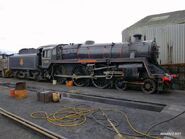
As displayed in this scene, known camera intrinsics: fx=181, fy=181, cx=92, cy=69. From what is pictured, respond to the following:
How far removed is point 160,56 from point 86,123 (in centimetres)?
867

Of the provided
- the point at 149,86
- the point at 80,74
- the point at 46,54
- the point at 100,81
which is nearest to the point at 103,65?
the point at 100,81

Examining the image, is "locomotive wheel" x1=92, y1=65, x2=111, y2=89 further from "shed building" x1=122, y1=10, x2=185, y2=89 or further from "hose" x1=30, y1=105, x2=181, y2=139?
"hose" x1=30, y1=105, x2=181, y2=139

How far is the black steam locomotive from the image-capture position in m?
9.48

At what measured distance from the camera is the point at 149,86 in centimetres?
938

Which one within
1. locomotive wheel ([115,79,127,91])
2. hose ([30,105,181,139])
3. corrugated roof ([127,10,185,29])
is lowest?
hose ([30,105,181,139])

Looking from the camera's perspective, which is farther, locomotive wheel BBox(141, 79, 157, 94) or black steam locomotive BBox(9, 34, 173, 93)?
black steam locomotive BBox(9, 34, 173, 93)

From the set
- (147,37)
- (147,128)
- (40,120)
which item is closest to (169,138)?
(147,128)

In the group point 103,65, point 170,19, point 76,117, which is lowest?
point 76,117

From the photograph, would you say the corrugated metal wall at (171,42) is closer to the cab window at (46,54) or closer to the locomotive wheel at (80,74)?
the locomotive wheel at (80,74)

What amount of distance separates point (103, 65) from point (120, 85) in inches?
64.3

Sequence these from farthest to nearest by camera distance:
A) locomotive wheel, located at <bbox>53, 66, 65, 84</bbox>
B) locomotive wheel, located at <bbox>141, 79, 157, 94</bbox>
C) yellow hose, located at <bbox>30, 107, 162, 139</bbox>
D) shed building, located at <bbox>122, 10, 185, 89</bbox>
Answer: locomotive wheel, located at <bbox>53, 66, 65, 84</bbox>, shed building, located at <bbox>122, 10, 185, 89</bbox>, locomotive wheel, located at <bbox>141, 79, 157, 94</bbox>, yellow hose, located at <bbox>30, 107, 162, 139</bbox>

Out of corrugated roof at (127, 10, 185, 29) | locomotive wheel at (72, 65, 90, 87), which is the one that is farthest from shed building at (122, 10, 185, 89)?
corrugated roof at (127, 10, 185, 29)

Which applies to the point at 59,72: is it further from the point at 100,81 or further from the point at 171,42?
the point at 171,42

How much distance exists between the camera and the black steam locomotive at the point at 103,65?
9.48 m
